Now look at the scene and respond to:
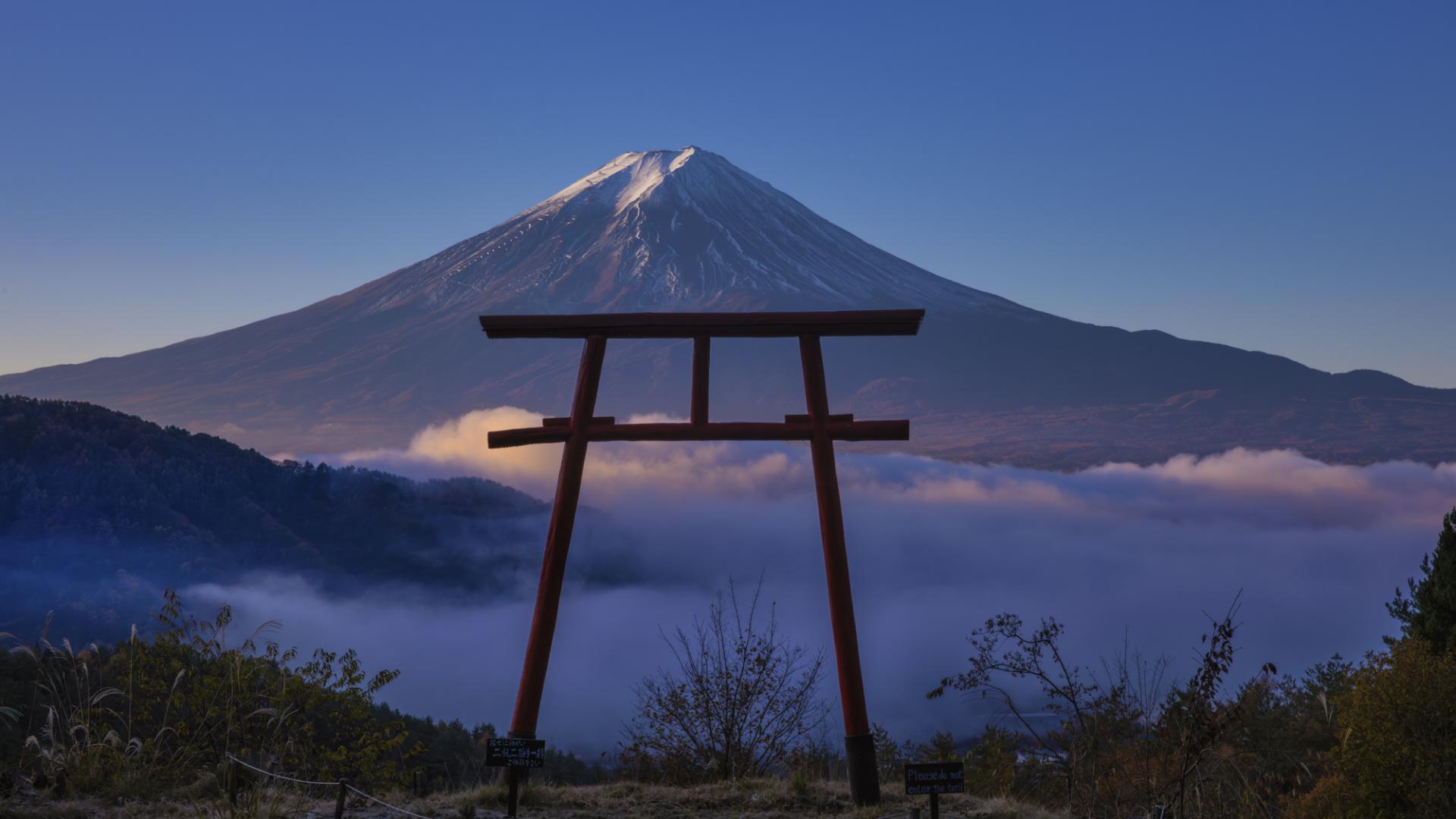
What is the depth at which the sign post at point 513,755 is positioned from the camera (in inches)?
325

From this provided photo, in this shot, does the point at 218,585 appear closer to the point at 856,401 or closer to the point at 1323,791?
the point at 1323,791

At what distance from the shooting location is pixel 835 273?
433ft

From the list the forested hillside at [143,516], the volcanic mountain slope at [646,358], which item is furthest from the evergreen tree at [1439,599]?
the volcanic mountain slope at [646,358]

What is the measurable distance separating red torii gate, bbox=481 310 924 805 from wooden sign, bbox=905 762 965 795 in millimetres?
1342

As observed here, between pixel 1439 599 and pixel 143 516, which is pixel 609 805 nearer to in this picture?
pixel 1439 599

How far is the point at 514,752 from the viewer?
833 cm

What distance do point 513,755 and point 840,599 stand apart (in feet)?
9.19

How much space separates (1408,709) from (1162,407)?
185 metres

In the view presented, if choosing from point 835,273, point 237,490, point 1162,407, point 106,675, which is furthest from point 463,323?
point 106,675

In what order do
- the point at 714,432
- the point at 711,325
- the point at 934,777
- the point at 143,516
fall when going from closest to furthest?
the point at 934,777, the point at 711,325, the point at 714,432, the point at 143,516

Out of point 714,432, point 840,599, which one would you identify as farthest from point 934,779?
point 714,432

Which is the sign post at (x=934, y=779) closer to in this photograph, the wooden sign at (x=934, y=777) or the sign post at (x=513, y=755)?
the wooden sign at (x=934, y=777)

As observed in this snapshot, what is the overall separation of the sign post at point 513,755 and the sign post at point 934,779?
2.60 metres

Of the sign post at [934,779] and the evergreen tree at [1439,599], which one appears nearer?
the sign post at [934,779]
